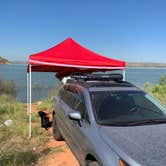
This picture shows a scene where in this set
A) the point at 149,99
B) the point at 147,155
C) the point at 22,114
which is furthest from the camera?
the point at 22,114

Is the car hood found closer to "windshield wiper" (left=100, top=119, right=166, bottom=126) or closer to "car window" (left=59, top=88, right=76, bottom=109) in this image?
"windshield wiper" (left=100, top=119, right=166, bottom=126)

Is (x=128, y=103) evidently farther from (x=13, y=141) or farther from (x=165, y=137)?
(x=13, y=141)

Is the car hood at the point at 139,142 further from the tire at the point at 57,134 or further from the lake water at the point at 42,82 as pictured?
the lake water at the point at 42,82

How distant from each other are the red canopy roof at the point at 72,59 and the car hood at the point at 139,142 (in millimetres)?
4081

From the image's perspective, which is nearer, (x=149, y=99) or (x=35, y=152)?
(x=149, y=99)

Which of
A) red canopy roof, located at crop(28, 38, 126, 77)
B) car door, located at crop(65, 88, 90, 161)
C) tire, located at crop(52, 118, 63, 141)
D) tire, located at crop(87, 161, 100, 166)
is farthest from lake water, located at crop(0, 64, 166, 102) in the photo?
tire, located at crop(87, 161, 100, 166)

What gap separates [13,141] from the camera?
271 inches

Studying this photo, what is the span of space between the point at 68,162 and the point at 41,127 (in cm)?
345

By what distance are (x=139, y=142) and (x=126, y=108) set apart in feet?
4.05

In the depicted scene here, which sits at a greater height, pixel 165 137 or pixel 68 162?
pixel 165 137

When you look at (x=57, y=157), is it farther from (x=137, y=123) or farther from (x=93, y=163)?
(x=137, y=123)

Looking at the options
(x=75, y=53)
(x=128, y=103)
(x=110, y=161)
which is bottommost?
(x=110, y=161)

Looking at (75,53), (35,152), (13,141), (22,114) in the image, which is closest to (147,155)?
(35,152)

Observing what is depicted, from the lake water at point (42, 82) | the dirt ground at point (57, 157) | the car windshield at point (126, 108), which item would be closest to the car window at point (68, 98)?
the car windshield at point (126, 108)
